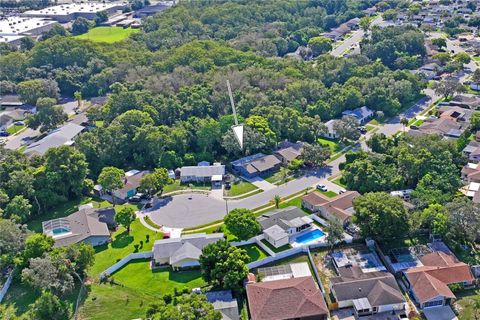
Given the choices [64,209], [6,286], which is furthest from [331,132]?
[6,286]

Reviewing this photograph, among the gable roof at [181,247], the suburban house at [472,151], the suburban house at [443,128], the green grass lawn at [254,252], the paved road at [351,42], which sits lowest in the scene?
the paved road at [351,42]

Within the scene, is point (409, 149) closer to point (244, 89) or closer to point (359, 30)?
point (244, 89)

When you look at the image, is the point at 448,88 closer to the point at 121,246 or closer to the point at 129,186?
the point at 129,186

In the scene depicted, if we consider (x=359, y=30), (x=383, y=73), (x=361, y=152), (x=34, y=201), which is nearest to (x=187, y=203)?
(x=34, y=201)

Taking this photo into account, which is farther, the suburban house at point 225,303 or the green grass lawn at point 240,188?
the green grass lawn at point 240,188

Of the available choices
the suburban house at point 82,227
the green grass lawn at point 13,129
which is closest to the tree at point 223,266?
the suburban house at point 82,227

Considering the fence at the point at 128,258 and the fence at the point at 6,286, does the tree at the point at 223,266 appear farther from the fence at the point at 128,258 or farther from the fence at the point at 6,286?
the fence at the point at 6,286

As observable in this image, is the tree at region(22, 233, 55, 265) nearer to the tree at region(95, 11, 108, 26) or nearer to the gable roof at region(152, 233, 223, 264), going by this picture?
the gable roof at region(152, 233, 223, 264)
